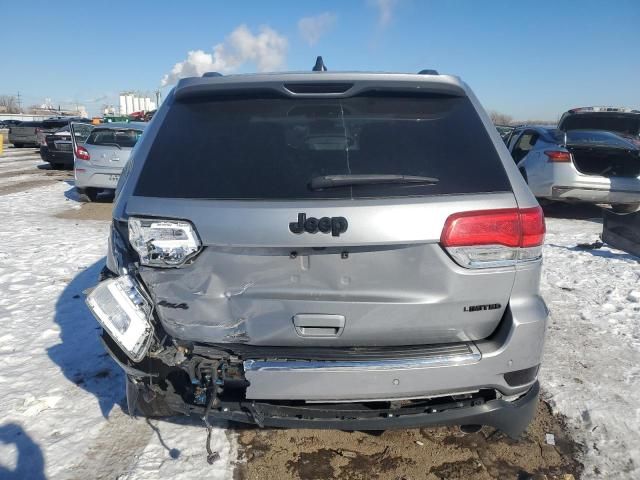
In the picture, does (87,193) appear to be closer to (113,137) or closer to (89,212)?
(89,212)

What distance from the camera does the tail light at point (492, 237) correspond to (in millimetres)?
1979

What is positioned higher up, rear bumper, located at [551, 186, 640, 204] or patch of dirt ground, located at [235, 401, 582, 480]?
rear bumper, located at [551, 186, 640, 204]

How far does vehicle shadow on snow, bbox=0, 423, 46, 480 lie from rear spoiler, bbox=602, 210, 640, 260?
6722mm

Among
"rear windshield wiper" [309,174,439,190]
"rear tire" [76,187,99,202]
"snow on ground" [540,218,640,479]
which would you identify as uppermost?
"rear windshield wiper" [309,174,439,190]

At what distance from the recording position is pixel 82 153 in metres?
10.1

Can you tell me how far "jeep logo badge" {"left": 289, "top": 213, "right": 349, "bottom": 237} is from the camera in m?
1.92

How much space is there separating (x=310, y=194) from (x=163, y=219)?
63 centimetres

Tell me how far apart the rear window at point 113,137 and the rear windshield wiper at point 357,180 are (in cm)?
920

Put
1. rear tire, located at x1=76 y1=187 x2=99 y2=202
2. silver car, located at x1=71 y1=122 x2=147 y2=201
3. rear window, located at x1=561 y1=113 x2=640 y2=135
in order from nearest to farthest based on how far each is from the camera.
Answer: silver car, located at x1=71 y1=122 x2=147 y2=201 → rear tire, located at x1=76 y1=187 x2=99 y2=202 → rear window, located at x1=561 y1=113 x2=640 y2=135

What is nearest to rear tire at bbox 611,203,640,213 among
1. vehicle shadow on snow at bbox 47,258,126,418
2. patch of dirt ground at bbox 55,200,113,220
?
vehicle shadow on snow at bbox 47,258,126,418

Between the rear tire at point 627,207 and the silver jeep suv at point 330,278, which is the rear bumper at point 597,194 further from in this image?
the silver jeep suv at point 330,278

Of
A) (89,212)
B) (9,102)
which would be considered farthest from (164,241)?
(9,102)

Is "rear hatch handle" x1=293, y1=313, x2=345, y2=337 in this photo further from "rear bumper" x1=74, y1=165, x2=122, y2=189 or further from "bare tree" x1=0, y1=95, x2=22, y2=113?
"bare tree" x1=0, y1=95, x2=22, y2=113

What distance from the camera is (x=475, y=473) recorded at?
95.6 inches
